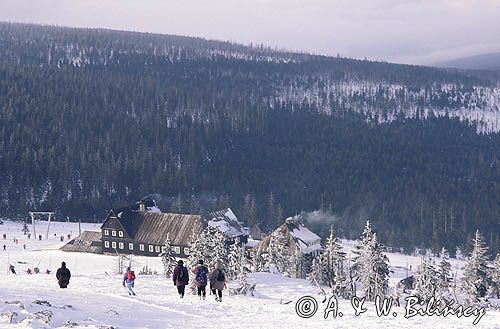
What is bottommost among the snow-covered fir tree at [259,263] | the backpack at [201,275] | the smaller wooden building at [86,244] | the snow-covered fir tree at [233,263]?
the smaller wooden building at [86,244]

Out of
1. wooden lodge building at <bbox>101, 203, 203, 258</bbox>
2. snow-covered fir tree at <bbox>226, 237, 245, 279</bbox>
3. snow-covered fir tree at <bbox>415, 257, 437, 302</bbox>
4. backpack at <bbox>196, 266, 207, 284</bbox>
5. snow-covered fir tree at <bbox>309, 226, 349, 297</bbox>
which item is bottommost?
wooden lodge building at <bbox>101, 203, 203, 258</bbox>

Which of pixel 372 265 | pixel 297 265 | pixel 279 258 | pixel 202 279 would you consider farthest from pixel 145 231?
pixel 202 279

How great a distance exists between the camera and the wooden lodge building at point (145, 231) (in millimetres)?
64375

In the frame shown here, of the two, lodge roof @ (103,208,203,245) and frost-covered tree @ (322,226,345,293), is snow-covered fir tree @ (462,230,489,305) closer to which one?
frost-covered tree @ (322,226,345,293)

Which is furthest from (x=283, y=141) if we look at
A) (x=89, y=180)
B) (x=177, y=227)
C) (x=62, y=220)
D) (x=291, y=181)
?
(x=177, y=227)

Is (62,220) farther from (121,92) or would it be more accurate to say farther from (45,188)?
(121,92)

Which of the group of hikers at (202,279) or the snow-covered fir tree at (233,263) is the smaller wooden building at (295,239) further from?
the group of hikers at (202,279)

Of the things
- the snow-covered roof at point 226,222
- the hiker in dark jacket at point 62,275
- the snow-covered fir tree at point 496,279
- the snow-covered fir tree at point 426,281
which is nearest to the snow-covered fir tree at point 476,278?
the snow-covered fir tree at point 426,281

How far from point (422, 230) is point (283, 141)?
76962mm

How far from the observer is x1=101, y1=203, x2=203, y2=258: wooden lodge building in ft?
211

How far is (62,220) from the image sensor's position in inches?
3967

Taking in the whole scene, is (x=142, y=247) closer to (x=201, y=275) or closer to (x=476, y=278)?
(x=476, y=278)

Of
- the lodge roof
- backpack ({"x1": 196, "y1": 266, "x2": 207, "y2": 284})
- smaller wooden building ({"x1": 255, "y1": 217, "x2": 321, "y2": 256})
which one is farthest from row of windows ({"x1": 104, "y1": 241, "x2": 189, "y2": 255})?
backpack ({"x1": 196, "y1": 266, "x2": 207, "y2": 284})

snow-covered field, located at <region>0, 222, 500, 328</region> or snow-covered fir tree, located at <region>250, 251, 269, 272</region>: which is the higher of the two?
snow-covered field, located at <region>0, 222, 500, 328</region>
